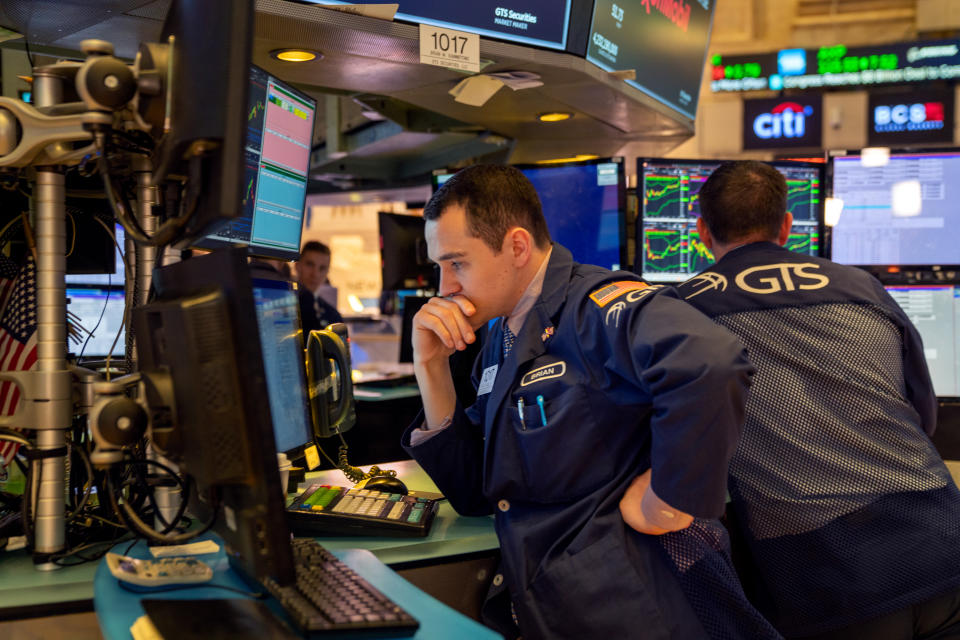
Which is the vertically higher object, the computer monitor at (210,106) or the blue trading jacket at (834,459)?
the computer monitor at (210,106)

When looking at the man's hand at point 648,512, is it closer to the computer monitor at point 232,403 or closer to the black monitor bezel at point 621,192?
the computer monitor at point 232,403

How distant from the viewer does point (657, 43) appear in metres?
2.92

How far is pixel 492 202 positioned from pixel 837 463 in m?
0.89

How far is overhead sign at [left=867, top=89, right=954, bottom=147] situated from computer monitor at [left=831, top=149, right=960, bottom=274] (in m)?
3.71

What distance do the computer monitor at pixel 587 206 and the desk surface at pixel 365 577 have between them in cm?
171

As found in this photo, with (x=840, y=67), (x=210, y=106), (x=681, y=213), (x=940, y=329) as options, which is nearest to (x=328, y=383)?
(x=210, y=106)

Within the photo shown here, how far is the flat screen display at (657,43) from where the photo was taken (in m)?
2.52

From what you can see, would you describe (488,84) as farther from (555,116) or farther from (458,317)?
(458,317)

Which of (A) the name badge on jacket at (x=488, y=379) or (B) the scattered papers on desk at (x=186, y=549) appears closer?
(B) the scattered papers on desk at (x=186, y=549)

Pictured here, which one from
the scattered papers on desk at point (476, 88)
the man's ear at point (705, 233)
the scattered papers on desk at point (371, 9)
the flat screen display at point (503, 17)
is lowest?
the man's ear at point (705, 233)

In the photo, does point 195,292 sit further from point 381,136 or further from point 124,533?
point 381,136

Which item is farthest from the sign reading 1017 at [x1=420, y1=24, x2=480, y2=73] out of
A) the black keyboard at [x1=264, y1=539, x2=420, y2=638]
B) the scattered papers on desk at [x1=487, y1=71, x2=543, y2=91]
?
the black keyboard at [x1=264, y1=539, x2=420, y2=638]

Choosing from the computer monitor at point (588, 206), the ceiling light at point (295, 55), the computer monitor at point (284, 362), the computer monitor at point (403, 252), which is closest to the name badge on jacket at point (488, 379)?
the computer monitor at point (284, 362)

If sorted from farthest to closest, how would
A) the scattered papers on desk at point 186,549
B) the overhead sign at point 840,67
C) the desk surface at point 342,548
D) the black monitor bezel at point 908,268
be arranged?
the overhead sign at point 840,67
the black monitor bezel at point 908,268
the scattered papers on desk at point 186,549
the desk surface at point 342,548
